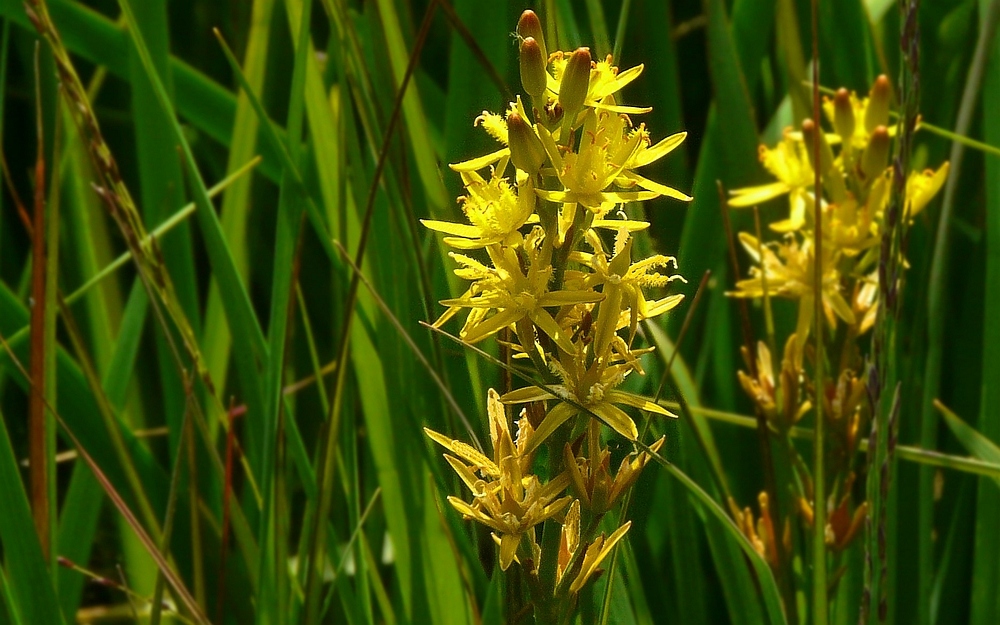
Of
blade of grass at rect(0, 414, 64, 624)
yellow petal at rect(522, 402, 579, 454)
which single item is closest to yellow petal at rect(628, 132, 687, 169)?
yellow petal at rect(522, 402, 579, 454)

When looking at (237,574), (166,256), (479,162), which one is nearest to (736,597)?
(479,162)

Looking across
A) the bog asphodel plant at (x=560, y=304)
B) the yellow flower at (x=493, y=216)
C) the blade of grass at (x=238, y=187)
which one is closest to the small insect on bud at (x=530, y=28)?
the bog asphodel plant at (x=560, y=304)

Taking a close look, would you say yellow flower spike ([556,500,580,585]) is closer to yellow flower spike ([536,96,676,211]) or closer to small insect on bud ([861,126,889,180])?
yellow flower spike ([536,96,676,211])

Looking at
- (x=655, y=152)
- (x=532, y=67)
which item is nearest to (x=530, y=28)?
(x=532, y=67)

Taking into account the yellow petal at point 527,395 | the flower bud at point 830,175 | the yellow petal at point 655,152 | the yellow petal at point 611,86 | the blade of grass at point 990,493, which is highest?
the yellow petal at point 611,86

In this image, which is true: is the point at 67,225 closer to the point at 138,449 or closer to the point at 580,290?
the point at 138,449

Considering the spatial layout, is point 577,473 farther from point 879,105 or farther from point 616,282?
point 879,105

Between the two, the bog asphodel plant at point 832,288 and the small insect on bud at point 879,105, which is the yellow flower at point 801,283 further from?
the small insect on bud at point 879,105
